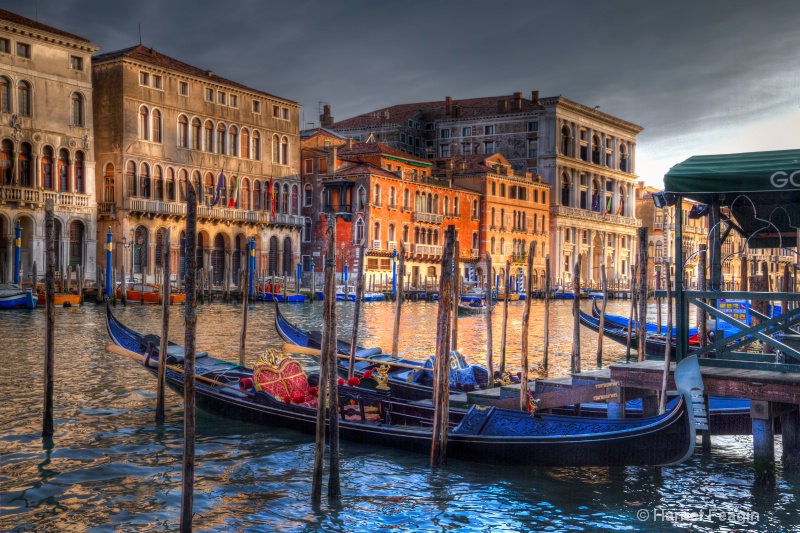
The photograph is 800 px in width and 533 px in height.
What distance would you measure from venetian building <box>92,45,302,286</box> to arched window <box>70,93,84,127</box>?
1276 millimetres

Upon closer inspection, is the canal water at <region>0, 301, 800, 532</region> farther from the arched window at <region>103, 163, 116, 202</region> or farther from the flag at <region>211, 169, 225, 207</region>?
the flag at <region>211, 169, 225, 207</region>

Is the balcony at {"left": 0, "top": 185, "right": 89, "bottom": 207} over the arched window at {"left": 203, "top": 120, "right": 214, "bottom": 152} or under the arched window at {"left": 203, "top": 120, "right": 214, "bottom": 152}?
under

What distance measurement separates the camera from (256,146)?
33.4 meters

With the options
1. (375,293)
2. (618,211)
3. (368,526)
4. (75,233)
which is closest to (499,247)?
(375,293)

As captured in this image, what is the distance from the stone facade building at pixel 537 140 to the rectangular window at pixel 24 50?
20.3 meters

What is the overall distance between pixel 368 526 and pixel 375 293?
27.7 metres

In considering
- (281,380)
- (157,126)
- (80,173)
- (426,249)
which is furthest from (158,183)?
(281,380)

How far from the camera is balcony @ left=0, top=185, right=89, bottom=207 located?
81.6 feet

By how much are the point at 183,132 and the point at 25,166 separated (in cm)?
597

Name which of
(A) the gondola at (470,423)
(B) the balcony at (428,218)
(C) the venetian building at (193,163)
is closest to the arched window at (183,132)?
(C) the venetian building at (193,163)

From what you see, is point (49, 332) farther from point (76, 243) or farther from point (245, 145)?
point (245, 145)

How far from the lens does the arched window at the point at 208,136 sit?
31344mm

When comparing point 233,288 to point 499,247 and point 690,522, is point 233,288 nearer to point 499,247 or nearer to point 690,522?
point 499,247

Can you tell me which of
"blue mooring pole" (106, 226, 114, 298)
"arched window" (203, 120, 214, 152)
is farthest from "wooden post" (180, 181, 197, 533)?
"arched window" (203, 120, 214, 152)
